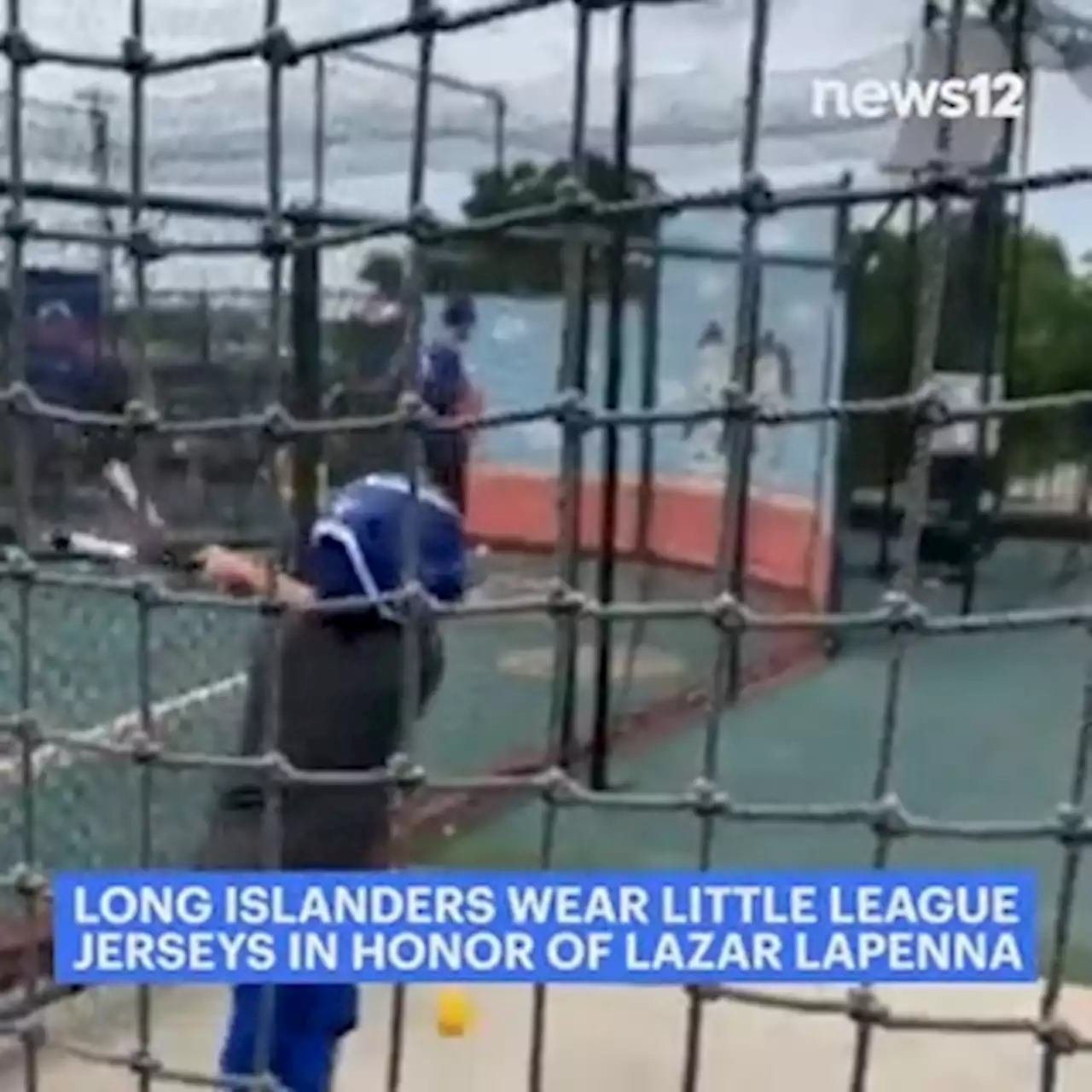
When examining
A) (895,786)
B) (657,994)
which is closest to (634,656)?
(895,786)

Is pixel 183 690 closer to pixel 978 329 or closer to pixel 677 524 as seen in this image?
pixel 677 524

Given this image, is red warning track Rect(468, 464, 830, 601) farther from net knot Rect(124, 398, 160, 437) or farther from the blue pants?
net knot Rect(124, 398, 160, 437)

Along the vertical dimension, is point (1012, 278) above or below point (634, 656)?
above

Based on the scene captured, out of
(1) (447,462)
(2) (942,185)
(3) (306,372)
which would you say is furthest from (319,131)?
(2) (942,185)

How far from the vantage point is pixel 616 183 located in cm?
222

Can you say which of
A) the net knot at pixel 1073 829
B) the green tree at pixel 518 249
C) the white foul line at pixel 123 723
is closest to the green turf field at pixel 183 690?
the white foul line at pixel 123 723

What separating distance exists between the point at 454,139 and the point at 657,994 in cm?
145

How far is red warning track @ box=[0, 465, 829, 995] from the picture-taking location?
333cm

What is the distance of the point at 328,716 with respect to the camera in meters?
1.49

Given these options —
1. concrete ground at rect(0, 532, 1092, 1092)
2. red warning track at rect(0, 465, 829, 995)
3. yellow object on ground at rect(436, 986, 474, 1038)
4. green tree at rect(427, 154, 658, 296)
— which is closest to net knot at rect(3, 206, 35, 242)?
concrete ground at rect(0, 532, 1092, 1092)

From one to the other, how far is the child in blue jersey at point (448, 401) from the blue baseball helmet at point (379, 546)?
56mm

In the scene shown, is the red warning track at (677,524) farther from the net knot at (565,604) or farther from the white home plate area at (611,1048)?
the net knot at (565,604)

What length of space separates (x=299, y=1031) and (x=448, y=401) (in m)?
0.49

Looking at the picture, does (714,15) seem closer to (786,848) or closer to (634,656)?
(634,656)
